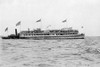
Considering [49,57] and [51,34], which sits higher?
[51,34]

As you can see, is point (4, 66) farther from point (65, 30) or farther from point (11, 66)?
point (65, 30)

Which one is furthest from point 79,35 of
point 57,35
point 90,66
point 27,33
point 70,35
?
point 90,66

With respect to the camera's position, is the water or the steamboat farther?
the steamboat

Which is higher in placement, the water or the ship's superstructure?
the ship's superstructure

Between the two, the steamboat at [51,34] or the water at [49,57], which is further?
the steamboat at [51,34]

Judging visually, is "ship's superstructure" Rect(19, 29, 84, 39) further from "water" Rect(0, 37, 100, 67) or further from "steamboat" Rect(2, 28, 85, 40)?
"water" Rect(0, 37, 100, 67)

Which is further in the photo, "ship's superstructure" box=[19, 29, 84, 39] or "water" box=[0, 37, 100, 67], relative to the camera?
"ship's superstructure" box=[19, 29, 84, 39]

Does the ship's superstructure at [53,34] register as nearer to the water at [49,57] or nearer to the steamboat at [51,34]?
the steamboat at [51,34]

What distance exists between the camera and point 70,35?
4596 inches

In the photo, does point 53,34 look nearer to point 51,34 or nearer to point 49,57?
point 51,34

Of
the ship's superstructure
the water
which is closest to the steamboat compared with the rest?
the ship's superstructure

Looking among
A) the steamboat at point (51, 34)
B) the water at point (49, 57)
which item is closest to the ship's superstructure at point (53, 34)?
the steamboat at point (51, 34)

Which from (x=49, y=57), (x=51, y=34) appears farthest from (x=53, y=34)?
(x=49, y=57)

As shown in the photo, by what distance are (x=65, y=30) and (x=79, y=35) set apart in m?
10.2
